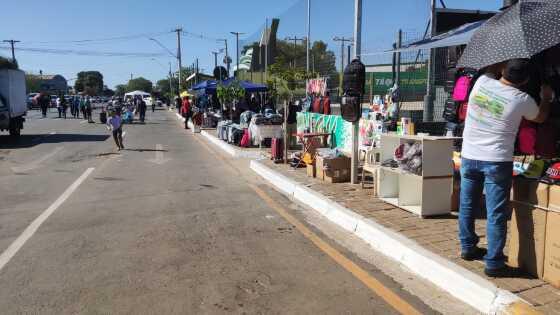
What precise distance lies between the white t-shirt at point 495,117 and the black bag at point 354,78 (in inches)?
165

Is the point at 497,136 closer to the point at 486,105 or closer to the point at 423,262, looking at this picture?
the point at 486,105

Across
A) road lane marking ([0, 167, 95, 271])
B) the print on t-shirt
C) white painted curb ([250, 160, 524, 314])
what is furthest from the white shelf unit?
road lane marking ([0, 167, 95, 271])

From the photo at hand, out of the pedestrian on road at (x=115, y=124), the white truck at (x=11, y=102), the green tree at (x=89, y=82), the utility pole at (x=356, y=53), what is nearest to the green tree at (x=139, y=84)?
the green tree at (x=89, y=82)

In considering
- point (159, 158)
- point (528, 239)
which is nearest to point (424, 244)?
point (528, 239)

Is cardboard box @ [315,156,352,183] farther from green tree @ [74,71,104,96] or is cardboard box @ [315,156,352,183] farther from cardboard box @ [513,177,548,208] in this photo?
green tree @ [74,71,104,96]

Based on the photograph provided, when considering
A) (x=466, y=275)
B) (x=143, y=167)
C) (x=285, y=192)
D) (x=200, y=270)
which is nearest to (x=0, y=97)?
(x=143, y=167)

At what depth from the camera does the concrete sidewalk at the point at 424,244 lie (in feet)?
13.2

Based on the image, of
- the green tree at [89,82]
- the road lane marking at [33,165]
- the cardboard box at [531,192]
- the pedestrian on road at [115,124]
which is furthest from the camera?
the green tree at [89,82]

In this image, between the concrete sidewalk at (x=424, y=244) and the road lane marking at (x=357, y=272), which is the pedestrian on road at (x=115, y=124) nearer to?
the concrete sidewalk at (x=424, y=244)

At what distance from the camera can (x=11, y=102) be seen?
67.7 ft

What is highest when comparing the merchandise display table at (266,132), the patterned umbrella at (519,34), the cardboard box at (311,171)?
the patterned umbrella at (519,34)

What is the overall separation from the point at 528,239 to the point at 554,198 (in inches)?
19.4

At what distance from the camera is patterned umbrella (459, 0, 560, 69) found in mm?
4211

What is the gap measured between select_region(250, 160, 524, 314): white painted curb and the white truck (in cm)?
1640
